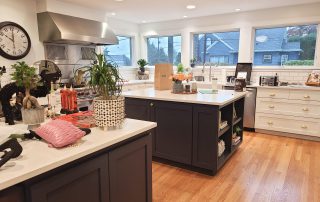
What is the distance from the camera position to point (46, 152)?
1047 mm

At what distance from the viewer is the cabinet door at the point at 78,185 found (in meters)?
0.94

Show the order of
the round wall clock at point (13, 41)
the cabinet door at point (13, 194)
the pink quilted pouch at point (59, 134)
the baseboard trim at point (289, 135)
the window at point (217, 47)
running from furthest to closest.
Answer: the window at point (217, 47)
the baseboard trim at point (289, 135)
the round wall clock at point (13, 41)
the pink quilted pouch at point (59, 134)
the cabinet door at point (13, 194)

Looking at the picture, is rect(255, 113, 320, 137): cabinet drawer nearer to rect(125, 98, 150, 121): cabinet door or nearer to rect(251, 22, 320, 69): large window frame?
rect(251, 22, 320, 69): large window frame

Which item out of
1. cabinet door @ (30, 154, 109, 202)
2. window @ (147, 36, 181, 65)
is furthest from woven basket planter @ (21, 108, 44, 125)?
window @ (147, 36, 181, 65)

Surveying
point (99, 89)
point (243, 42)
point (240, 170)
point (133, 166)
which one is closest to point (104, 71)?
point (99, 89)

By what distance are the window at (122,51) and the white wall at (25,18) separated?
1.98m

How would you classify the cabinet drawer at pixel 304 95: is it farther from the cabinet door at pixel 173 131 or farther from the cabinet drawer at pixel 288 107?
the cabinet door at pixel 173 131

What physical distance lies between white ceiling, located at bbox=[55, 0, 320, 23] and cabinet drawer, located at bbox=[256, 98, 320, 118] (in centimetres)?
175

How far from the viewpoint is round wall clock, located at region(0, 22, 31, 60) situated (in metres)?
3.26

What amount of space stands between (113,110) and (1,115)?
96cm

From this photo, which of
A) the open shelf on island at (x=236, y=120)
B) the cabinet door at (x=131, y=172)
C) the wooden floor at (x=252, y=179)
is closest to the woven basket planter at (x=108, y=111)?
the cabinet door at (x=131, y=172)

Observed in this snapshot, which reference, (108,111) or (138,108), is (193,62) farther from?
(108,111)

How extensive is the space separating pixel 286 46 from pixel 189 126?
3249mm

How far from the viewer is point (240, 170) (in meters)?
2.75
